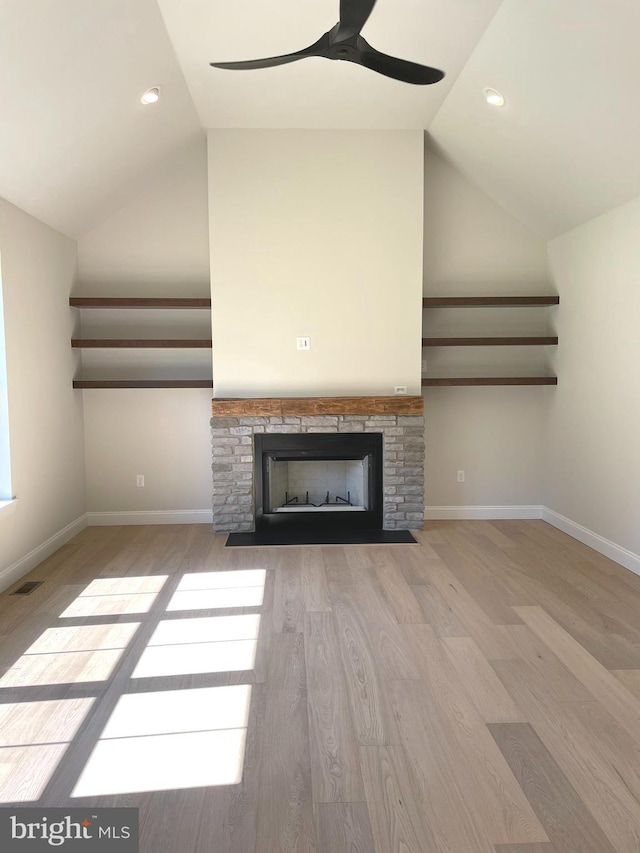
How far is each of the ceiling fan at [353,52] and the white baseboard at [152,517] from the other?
3522 millimetres

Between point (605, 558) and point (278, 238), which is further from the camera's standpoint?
point (278, 238)

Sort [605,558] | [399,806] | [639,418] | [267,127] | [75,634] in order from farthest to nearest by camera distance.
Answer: [267,127] → [605,558] → [639,418] → [75,634] → [399,806]

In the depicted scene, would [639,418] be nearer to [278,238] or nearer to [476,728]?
[476,728]

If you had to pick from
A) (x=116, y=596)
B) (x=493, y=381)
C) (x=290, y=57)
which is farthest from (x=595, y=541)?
(x=290, y=57)

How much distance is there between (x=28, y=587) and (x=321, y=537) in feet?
6.82

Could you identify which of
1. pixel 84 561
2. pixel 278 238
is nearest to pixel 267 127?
pixel 278 238

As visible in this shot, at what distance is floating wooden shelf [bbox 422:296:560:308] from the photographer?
4.88 m

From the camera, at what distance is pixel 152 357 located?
504cm

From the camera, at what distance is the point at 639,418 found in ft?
12.5

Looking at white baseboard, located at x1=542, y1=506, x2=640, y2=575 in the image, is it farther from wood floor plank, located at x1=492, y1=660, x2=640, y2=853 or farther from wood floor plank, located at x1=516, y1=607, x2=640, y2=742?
wood floor plank, located at x1=492, y1=660, x2=640, y2=853

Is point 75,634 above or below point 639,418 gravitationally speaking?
below

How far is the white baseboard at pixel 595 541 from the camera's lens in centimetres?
389

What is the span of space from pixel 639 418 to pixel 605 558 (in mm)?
1038

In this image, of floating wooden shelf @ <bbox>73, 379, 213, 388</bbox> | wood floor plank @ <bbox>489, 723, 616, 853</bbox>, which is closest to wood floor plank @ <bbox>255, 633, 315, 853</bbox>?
wood floor plank @ <bbox>489, 723, 616, 853</bbox>
